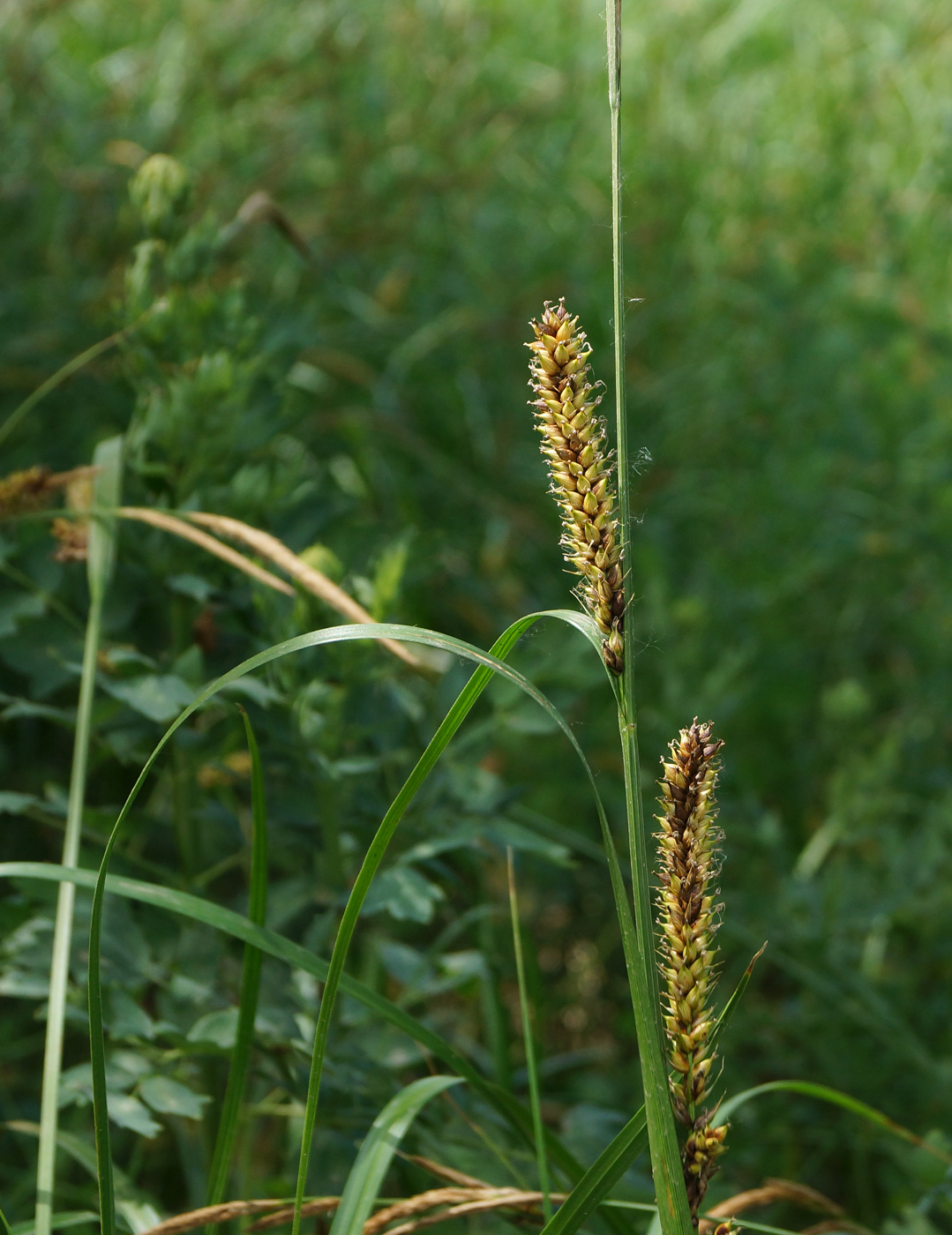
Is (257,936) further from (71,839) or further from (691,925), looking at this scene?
(691,925)

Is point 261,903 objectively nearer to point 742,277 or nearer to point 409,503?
point 409,503

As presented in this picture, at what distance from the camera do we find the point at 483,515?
215 cm

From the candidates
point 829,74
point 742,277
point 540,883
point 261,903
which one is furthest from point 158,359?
point 829,74

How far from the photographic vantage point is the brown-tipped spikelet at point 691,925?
0.56m

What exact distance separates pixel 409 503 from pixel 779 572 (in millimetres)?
636

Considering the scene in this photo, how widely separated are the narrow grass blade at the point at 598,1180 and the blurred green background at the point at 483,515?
304 millimetres

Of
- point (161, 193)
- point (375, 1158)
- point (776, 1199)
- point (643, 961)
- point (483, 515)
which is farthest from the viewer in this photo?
point (483, 515)

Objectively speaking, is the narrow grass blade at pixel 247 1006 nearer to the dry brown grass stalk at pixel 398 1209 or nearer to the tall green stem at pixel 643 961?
the dry brown grass stalk at pixel 398 1209

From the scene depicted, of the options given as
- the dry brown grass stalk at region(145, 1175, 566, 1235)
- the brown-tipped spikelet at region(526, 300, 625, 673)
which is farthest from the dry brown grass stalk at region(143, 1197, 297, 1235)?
the brown-tipped spikelet at region(526, 300, 625, 673)

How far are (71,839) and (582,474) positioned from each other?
21.4 inches

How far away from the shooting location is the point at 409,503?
6.53 feet

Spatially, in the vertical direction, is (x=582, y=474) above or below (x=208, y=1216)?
above

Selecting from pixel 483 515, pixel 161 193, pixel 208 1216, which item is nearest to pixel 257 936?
pixel 208 1216

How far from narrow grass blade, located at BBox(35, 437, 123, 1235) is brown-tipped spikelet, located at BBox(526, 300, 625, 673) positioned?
0.47 meters
